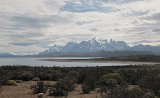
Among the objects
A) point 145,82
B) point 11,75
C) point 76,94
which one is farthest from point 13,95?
point 11,75

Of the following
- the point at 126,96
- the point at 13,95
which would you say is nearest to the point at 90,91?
the point at 13,95

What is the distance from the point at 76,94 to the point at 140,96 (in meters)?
8.55

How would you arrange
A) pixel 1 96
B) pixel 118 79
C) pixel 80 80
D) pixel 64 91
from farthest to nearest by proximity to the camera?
pixel 80 80
pixel 118 79
pixel 64 91
pixel 1 96

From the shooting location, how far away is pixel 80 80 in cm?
3328

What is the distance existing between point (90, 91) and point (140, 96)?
31.5 ft

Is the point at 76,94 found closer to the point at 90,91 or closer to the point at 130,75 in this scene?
the point at 90,91

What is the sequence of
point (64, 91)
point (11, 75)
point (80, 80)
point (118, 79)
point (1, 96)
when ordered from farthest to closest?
point (11, 75)
point (80, 80)
point (118, 79)
point (64, 91)
point (1, 96)

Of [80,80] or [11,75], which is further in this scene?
[11,75]

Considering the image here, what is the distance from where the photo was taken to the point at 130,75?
35.2 meters

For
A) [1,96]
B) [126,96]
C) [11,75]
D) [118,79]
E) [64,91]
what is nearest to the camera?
[126,96]

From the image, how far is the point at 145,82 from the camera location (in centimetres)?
2467

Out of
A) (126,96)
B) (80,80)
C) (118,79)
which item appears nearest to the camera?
(126,96)

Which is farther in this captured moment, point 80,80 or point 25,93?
point 80,80

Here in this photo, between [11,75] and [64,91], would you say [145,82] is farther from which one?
[11,75]
